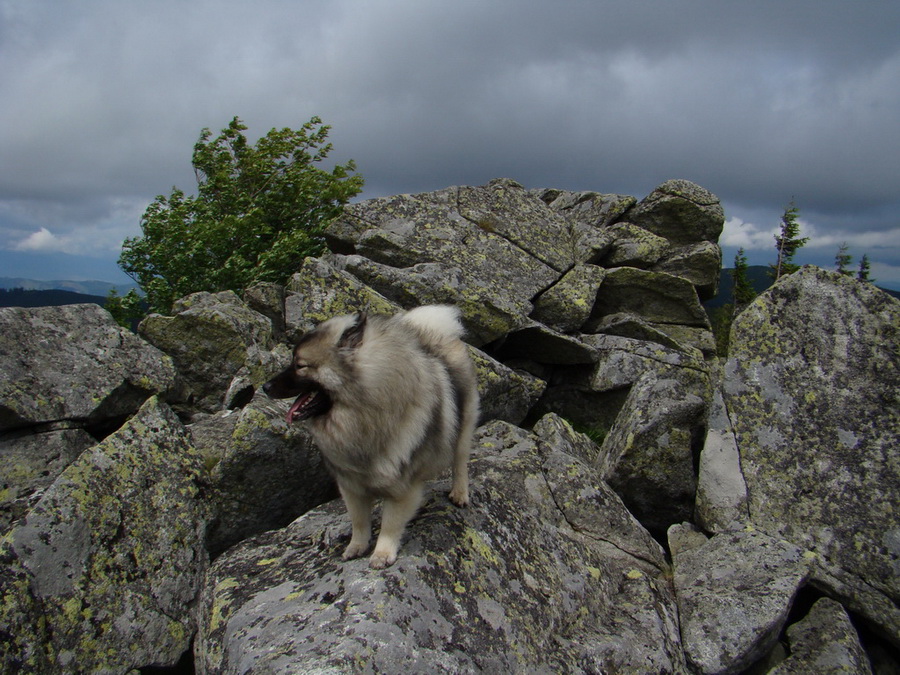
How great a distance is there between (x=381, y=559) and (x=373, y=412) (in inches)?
46.8

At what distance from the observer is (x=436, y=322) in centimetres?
561

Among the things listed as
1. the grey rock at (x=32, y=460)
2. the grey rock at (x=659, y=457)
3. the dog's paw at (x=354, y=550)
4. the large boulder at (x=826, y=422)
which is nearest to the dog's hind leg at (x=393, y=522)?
the dog's paw at (x=354, y=550)

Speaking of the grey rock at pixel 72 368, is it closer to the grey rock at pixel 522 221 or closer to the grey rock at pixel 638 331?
the grey rock at pixel 522 221

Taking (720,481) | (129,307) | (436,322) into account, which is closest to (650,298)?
(720,481)

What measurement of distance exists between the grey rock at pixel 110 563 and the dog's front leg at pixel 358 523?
1.70 metres

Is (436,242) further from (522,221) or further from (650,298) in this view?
(650,298)

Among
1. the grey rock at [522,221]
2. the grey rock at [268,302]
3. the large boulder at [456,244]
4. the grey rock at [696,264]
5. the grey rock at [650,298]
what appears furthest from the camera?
the grey rock at [696,264]

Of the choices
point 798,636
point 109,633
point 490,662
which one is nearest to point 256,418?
point 109,633

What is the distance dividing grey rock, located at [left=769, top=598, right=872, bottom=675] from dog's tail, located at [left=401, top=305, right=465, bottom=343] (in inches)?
167

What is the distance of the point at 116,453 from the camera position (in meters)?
5.11

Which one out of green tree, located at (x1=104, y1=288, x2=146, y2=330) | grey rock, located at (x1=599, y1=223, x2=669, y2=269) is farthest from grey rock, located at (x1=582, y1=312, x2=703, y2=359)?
green tree, located at (x1=104, y1=288, x2=146, y2=330)

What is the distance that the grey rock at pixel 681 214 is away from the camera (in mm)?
14594

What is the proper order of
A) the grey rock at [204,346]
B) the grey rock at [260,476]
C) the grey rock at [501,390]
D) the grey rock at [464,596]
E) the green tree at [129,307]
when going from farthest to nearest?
1. the green tree at [129,307]
2. the grey rock at [204,346]
3. the grey rock at [501,390]
4. the grey rock at [260,476]
5. the grey rock at [464,596]

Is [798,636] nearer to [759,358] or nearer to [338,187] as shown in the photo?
[759,358]
